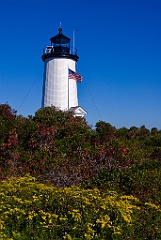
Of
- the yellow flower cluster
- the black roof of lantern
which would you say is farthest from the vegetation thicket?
the black roof of lantern

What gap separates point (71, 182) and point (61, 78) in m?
21.0

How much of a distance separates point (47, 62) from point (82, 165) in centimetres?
2140

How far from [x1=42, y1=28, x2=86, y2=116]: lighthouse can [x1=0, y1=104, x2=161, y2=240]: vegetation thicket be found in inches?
577

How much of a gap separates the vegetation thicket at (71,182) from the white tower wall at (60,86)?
1464 cm

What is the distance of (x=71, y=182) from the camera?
29.5ft

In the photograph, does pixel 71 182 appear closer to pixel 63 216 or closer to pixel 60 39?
pixel 63 216

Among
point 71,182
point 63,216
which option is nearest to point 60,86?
point 71,182

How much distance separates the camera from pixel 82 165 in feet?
32.7

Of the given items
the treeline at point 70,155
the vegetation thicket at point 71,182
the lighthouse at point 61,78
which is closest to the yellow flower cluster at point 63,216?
the vegetation thicket at point 71,182

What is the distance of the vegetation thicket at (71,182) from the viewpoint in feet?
19.1

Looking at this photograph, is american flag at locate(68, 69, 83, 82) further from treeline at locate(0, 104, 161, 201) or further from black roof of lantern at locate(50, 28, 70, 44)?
treeline at locate(0, 104, 161, 201)

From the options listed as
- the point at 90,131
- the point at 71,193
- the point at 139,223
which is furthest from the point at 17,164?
the point at 139,223

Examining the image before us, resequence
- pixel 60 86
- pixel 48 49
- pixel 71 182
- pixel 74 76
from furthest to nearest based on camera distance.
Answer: pixel 48 49 → pixel 74 76 → pixel 60 86 → pixel 71 182

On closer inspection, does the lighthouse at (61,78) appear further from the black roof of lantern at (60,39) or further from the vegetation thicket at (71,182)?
the vegetation thicket at (71,182)
